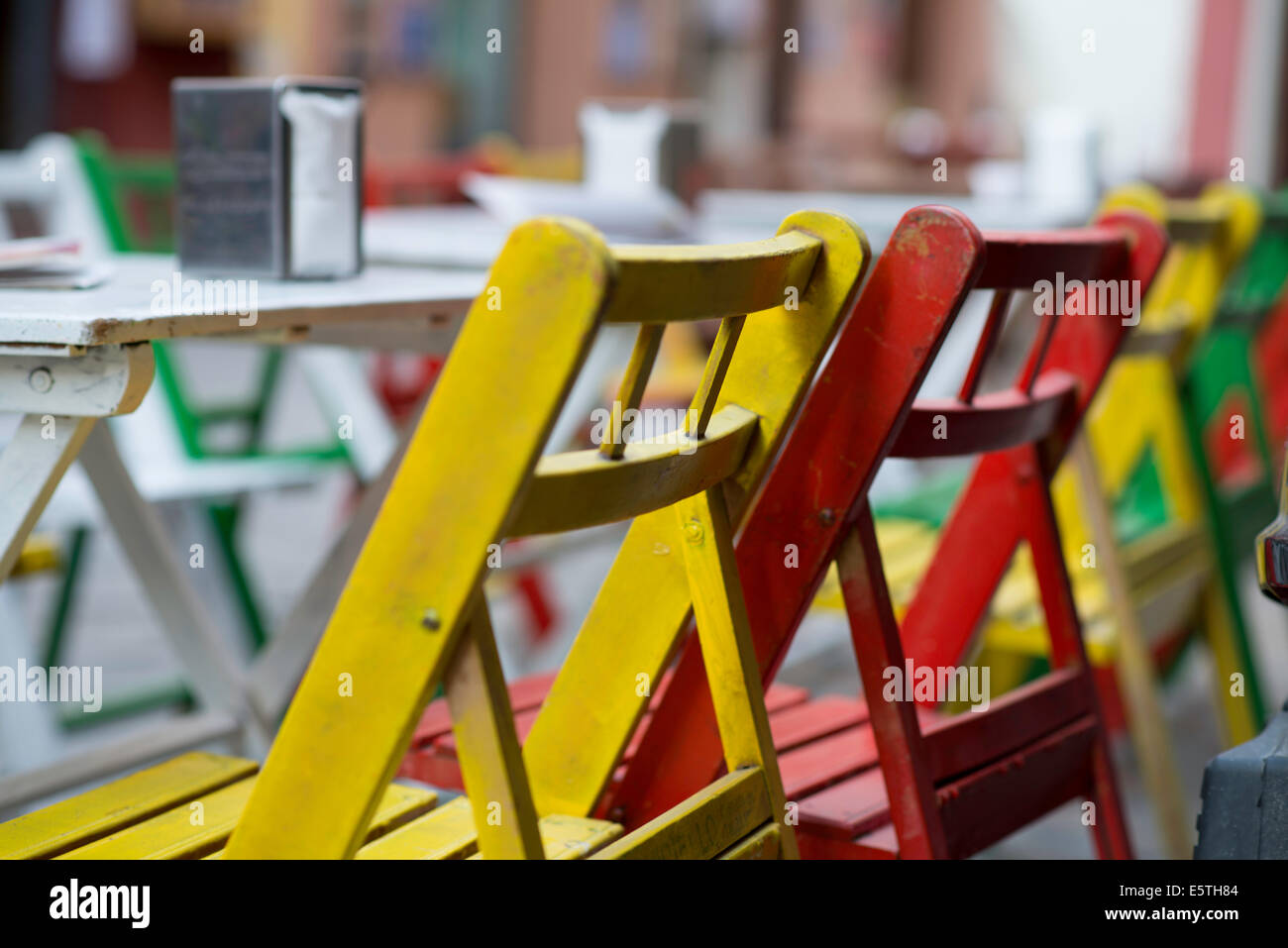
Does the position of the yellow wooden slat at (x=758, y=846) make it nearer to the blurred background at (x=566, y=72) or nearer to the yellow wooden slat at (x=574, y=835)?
the yellow wooden slat at (x=574, y=835)

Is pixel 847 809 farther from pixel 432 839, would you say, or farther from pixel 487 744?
pixel 487 744

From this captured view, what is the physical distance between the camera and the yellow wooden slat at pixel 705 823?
110cm

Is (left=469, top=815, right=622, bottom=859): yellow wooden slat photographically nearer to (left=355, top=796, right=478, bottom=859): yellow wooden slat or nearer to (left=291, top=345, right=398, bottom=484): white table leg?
(left=355, top=796, right=478, bottom=859): yellow wooden slat

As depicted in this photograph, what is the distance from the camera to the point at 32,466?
117 cm

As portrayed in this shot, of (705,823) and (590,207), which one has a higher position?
(590,207)

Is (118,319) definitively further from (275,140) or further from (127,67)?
(127,67)

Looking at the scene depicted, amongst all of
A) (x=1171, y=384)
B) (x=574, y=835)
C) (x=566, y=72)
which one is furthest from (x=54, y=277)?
(x=566, y=72)

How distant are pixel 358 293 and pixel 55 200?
5.23 feet

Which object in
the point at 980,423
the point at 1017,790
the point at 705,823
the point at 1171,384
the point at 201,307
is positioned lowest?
the point at 1017,790

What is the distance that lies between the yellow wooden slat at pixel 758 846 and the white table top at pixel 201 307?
53cm

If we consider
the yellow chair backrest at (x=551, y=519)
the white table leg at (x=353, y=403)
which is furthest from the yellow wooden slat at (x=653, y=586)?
the white table leg at (x=353, y=403)

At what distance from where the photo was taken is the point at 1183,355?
2.40 m

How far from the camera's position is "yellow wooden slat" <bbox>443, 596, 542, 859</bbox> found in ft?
3.07

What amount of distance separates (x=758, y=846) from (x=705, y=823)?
7 centimetres
